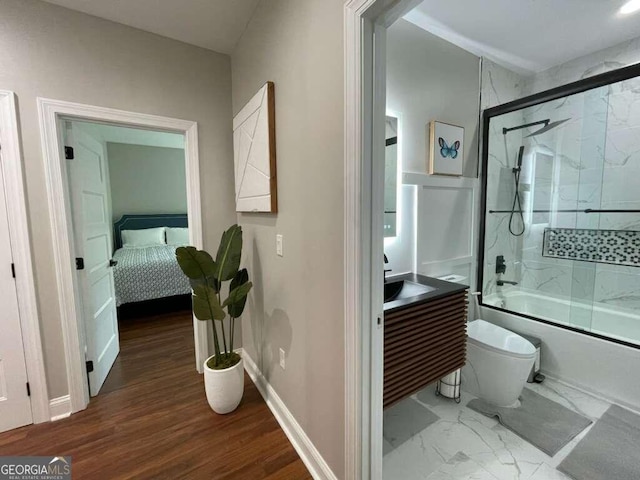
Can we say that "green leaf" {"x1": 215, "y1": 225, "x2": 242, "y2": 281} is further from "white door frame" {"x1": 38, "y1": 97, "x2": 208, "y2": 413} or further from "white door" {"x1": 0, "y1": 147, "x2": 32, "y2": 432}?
"white door" {"x1": 0, "y1": 147, "x2": 32, "y2": 432}

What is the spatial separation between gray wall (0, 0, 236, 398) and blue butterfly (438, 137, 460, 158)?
70.1 inches

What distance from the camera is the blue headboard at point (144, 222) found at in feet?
16.8

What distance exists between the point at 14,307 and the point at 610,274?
4.55m

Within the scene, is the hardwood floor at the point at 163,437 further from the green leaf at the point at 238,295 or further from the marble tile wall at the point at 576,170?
the marble tile wall at the point at 576,170

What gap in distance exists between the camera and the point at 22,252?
68.7 inches

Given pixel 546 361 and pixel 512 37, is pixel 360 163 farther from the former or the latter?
pixel 546 361

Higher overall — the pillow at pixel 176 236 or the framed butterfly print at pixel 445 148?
the framed butterfly print at pixel 445 148

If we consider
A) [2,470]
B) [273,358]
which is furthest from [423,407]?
[2,470]

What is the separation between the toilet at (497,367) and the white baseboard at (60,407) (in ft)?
9.29

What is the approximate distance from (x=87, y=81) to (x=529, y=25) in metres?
3.19

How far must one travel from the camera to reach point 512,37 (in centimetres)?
228

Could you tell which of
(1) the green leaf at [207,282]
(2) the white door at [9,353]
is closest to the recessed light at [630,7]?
(1) the green leaf at [207,282]

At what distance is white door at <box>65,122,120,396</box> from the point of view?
198cm

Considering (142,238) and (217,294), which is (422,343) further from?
(142,238)
